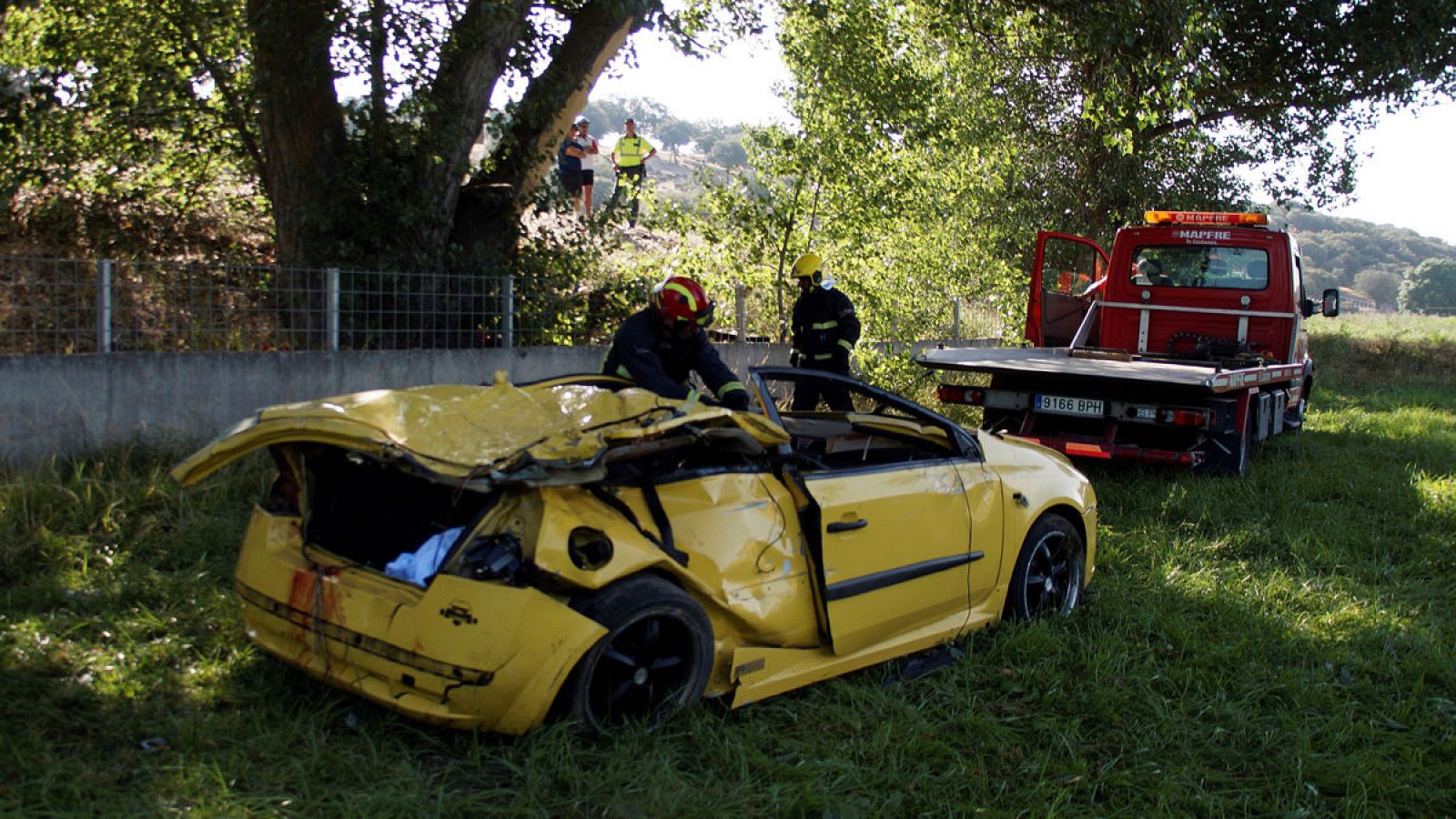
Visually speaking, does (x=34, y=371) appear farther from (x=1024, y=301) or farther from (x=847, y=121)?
(x=1024, y=301)

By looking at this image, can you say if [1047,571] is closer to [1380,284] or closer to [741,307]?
[741,307]

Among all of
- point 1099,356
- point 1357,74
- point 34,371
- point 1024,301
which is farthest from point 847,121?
point 1357,74

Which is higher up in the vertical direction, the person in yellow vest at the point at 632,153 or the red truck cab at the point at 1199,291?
the person in yellow vest at the point at 632,153

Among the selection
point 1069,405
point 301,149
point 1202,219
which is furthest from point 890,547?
point 1202,219

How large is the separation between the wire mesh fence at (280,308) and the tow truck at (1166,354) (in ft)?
10.9

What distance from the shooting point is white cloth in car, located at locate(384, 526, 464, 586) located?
11.4 feet

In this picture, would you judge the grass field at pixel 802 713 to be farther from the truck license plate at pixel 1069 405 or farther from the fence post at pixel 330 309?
the truck license plate at pixel 1069 405

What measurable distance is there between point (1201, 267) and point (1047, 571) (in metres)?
6.44

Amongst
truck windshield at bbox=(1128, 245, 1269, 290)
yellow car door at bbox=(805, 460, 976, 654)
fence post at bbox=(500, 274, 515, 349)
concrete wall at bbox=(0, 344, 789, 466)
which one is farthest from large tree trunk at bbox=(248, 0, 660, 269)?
truck windshield at bbox=(1128, 245, 1269, 290)

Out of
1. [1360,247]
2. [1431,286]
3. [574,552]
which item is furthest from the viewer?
[1360,247]

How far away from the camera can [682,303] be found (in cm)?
585

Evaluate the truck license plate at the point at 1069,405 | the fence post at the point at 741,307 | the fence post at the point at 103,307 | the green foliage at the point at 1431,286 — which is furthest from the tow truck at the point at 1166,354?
the green foliage at the point at 1431,286

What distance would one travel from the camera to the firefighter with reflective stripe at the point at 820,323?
30.9 feet

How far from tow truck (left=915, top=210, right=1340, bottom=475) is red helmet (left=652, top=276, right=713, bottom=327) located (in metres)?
3.76
